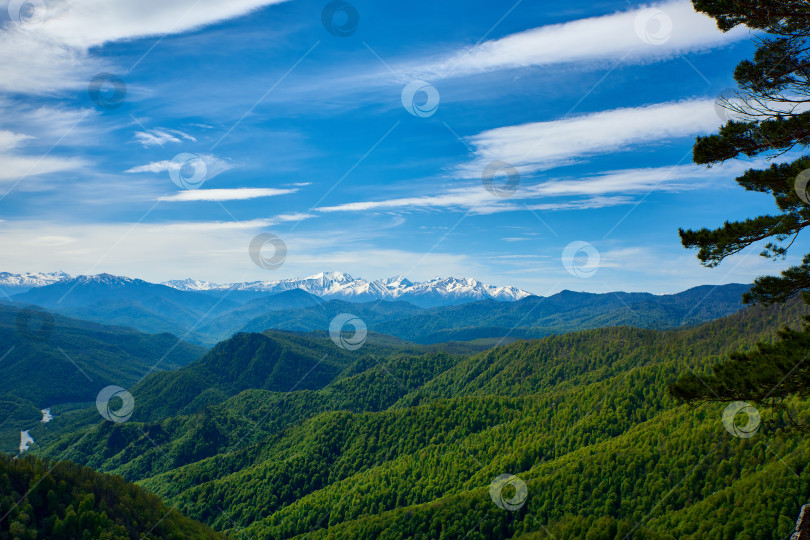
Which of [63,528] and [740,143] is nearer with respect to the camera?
[740,143]

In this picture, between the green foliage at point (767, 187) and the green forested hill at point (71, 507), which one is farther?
the green forested hill at point (71, 507)

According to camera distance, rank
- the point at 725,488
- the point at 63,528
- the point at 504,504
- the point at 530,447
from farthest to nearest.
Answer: the point at 530,447
the point at 504,504
the point at 725,488
the point at 63,528

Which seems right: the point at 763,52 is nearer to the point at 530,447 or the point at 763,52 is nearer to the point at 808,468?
the point at 808,468

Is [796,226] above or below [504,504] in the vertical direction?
above

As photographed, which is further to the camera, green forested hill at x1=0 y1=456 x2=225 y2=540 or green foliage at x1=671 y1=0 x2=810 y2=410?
green forested hill at x1=0 y1=456 x2=225 y2=540

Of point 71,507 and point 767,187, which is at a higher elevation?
point 767,187

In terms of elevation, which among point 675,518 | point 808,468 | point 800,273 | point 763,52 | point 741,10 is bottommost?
point 675,518

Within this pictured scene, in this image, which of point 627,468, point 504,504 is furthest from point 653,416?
point 504,504

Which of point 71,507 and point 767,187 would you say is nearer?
point 767,187
